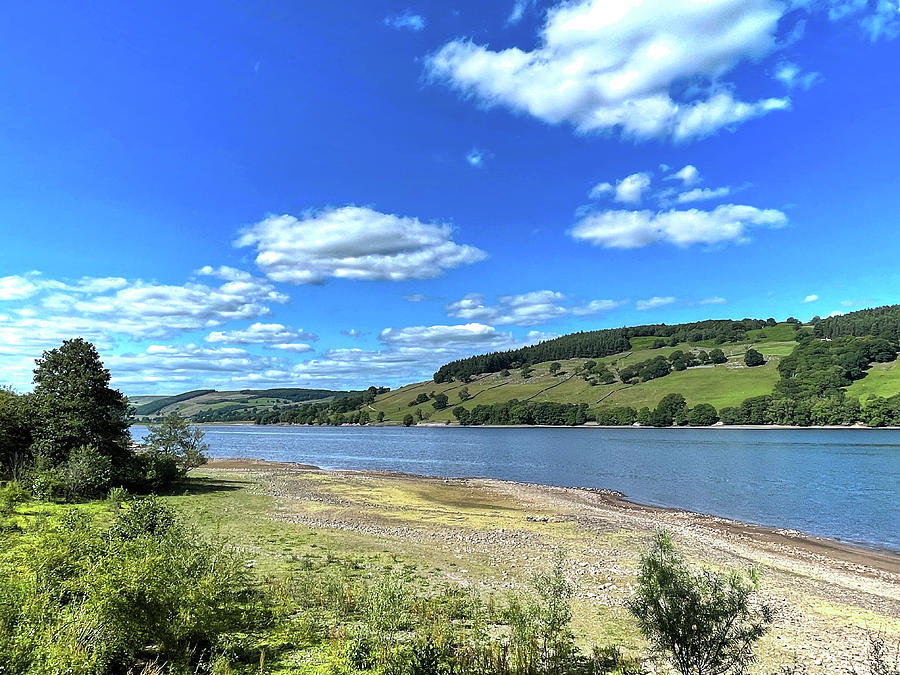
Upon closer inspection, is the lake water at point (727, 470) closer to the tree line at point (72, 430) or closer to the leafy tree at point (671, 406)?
the tree line at point (72, 430)

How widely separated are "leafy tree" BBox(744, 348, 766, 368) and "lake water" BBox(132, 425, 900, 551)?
5926 cm

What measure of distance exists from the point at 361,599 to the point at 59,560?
26.0 feet

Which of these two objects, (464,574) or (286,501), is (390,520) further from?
(464,574)

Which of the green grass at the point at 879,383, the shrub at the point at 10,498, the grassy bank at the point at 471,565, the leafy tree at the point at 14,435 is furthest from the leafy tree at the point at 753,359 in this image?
the shrub at the point at 10,498

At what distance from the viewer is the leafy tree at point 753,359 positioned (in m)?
194

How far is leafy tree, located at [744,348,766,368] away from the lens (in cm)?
19438

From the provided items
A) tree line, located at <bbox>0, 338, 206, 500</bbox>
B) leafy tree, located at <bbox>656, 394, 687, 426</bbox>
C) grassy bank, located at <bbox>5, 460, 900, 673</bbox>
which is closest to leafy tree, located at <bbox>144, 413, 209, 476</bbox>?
grassy bank, located at <bbox>5, 460, 900, 673</bbox>

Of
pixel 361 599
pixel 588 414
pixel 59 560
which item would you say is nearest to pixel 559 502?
pixel 361 599

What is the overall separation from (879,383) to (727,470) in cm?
12127

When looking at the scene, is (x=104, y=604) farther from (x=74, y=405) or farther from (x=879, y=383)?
(x=879, y=383)

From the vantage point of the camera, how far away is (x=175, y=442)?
47.4m

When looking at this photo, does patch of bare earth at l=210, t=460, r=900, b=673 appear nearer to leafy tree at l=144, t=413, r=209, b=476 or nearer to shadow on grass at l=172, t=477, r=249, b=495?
shadow on grass at l=172, t=477, r=249, b=495

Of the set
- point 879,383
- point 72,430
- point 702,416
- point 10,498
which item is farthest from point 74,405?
point 879,383

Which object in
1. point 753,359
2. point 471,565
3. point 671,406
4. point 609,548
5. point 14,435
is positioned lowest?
point 609,548
